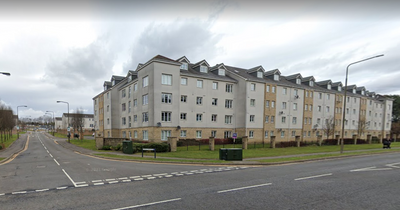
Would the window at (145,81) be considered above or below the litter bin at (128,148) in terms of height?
above

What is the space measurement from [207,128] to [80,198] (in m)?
28.0

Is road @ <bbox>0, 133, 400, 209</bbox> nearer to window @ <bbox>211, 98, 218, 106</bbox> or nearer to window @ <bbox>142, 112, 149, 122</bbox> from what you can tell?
window @ <bbox>142, 112, 149, 122</bbox>

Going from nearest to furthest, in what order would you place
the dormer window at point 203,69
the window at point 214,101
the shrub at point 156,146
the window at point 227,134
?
the shrub at point 156,146, the window at point 214,101, the dormer window at point 203,69, the window at point 227,134

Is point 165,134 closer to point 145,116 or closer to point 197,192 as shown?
point 145,116

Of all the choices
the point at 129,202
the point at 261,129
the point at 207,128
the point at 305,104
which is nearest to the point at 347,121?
the point at 305,104

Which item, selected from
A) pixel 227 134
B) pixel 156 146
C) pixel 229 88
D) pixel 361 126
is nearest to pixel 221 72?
pixel 229 88

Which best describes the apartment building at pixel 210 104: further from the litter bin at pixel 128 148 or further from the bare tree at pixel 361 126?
the litter bin at pixel 128 148

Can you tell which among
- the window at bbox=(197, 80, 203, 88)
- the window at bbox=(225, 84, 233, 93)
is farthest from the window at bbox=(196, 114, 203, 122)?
the window at bbox=(225, 84, 233, 93)

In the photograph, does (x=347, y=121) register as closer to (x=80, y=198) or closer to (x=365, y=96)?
(x=365, y=96)

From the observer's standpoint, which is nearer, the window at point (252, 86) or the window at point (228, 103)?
the window at point (252, 86)

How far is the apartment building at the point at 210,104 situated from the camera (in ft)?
101

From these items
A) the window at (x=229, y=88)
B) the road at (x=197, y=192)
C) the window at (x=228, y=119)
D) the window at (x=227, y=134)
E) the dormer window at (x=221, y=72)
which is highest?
the dormer window at (x=221, y=72)

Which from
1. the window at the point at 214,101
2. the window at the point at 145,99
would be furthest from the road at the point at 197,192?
the window at the point at 214,101

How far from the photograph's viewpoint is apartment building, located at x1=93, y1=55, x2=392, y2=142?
101 feet
